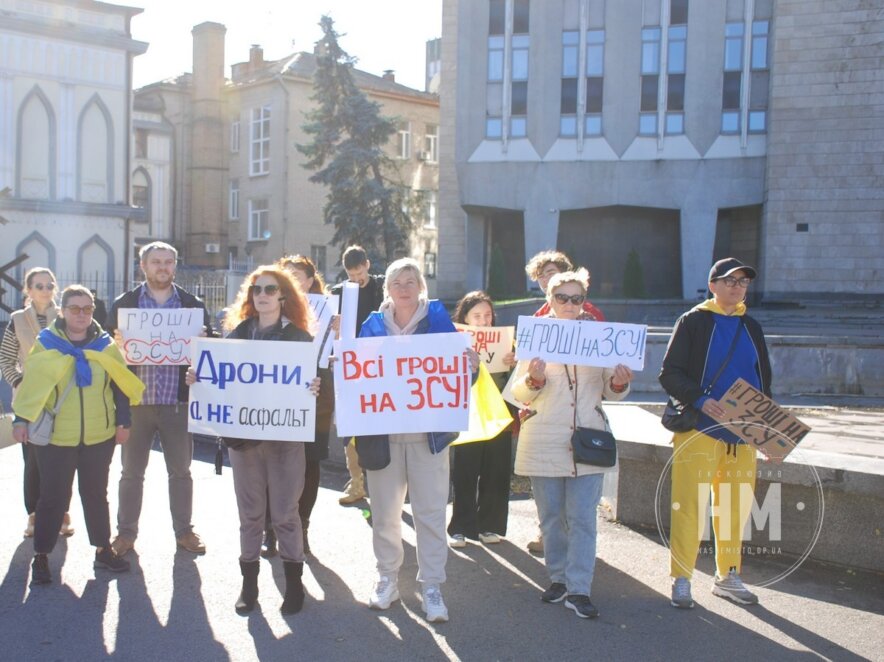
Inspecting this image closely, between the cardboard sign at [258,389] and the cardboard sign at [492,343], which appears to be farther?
the cardboard sign at [492,343]

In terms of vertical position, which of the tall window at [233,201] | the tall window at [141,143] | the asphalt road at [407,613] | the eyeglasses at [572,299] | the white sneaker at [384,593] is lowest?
the asphalt road at [407,613]

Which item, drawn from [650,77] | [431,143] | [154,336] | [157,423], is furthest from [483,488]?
[431,143]

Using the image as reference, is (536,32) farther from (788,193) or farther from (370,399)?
(370,399)

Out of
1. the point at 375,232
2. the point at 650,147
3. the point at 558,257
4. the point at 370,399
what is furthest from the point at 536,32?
the point at 370,399

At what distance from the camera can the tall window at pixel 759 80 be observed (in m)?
31.9

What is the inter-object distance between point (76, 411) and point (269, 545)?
1680mm

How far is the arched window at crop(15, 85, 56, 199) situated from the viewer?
3016 centimetres

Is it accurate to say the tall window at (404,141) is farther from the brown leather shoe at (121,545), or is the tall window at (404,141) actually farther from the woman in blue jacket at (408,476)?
the woman in blue jacket at (408,476)

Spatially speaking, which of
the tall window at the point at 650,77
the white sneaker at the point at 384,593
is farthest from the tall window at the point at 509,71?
the white sneaker at the point at 384,593

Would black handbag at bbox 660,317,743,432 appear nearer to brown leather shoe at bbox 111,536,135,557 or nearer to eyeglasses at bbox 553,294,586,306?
eyeglasses at bbox 553,294,586,306

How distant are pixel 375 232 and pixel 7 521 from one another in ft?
90.0

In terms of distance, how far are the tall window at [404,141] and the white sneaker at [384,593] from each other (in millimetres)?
43485

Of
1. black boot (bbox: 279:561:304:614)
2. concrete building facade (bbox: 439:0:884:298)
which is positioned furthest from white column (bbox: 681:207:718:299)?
black boot (bbox: 279:561:304:614)

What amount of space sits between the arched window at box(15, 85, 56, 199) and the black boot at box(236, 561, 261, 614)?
2854 cm
